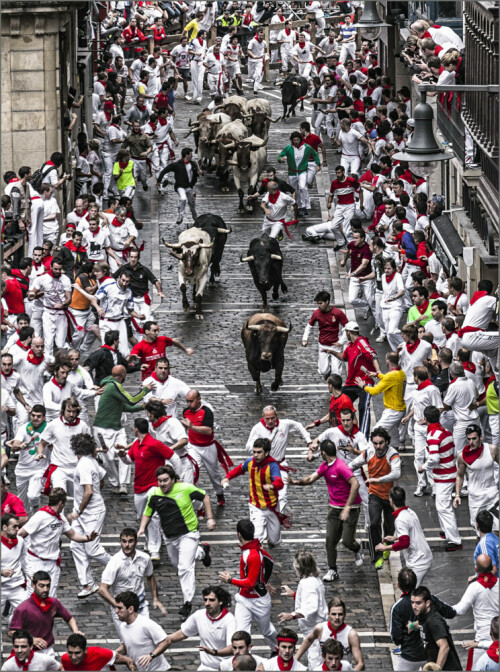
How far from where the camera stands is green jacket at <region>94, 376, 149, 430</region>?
875 inches

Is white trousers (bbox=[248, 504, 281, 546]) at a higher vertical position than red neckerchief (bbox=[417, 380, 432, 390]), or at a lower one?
lower

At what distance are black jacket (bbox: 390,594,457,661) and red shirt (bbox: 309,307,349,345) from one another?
9.05 metres

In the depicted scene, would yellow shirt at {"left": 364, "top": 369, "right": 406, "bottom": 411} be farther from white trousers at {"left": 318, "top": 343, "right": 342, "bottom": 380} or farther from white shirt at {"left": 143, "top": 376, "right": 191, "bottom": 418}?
white trousers at {"left": 318, "top": 343, "right": 342, "bottom": 380}

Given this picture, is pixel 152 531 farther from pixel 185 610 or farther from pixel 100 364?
pixel 100 364

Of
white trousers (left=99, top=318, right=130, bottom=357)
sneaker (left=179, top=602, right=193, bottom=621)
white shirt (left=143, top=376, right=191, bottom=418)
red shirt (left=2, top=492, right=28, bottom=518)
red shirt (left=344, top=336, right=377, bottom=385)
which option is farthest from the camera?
white trousers (left=99, top=318, right=130, bottom=357)

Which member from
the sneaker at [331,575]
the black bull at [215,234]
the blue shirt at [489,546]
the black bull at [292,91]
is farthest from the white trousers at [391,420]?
the black bull at [292,91]

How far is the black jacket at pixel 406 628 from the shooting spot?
1691cm

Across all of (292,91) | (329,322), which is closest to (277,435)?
(329,322)

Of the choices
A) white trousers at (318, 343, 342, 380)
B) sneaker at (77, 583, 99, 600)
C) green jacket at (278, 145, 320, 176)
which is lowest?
sneaker at (77, 583, 99, 600)

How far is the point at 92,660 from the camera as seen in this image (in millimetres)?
15898

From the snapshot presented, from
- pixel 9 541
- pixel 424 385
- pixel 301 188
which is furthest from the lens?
pixel 301 188

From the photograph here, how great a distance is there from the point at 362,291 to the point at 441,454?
8.91 m

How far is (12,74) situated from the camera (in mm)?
33562

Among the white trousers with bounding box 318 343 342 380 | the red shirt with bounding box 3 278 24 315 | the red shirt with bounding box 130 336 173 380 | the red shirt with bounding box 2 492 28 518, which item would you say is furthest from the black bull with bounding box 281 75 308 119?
the red shirt with bounding box 2 492 28 518
